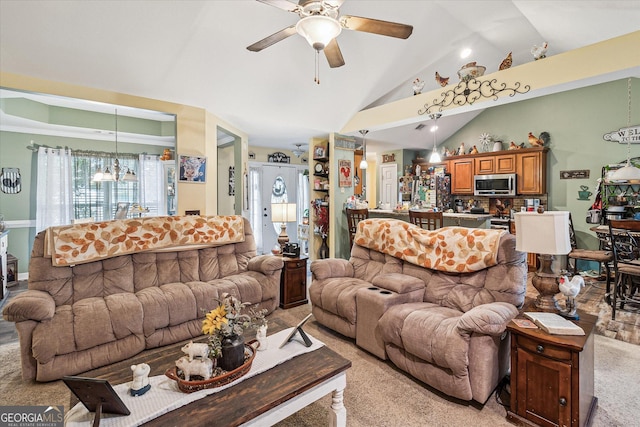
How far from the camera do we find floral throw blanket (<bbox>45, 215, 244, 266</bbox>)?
2621 mm

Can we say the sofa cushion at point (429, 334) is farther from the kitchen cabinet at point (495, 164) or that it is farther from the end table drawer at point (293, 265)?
the kitchen cabinet at point (495, 164)

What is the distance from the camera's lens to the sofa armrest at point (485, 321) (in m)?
1.86

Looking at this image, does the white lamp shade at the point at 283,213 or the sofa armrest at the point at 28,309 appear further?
the white lamp shade at the point at 283,213

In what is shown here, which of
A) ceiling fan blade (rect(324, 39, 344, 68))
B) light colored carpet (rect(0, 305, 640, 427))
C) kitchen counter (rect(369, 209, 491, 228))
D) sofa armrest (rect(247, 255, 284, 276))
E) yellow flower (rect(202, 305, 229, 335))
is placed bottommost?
light colored carpet (rect(0, 305, 640, 427))

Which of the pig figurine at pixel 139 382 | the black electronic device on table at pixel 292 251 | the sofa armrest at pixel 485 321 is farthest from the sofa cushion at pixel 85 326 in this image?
the sofa armrest at pixel 485 321

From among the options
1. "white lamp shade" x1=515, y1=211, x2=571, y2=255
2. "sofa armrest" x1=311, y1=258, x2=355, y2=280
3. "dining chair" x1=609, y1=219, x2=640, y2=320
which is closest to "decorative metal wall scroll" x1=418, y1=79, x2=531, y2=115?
"dining chair" x1=609, y1=219, x2=640, y2=320

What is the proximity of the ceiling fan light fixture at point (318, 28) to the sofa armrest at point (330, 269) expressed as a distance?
6.66ft

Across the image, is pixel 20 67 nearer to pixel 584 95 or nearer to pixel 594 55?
pixel 594 55

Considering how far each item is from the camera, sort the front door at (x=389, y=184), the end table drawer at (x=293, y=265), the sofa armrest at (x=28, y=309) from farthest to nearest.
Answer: the front door at (x=389, y=184), the end table drawer at (x=293, y=265), the sofa armrest at (x=28, y=309)

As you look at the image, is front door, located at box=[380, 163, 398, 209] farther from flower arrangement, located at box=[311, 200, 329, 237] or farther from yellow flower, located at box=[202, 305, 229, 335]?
yellow flower, located at box=[202, 305, 229, 335]

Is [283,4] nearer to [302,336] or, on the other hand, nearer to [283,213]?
[302,336]

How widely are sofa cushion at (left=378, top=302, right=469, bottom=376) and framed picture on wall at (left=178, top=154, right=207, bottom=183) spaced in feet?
9.67

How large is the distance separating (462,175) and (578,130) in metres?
2.08

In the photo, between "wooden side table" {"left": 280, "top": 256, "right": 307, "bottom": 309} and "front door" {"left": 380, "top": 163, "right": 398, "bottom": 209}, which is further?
"front door" {"left": 380, "top": 163, "right": 398, "bottom": 209}
